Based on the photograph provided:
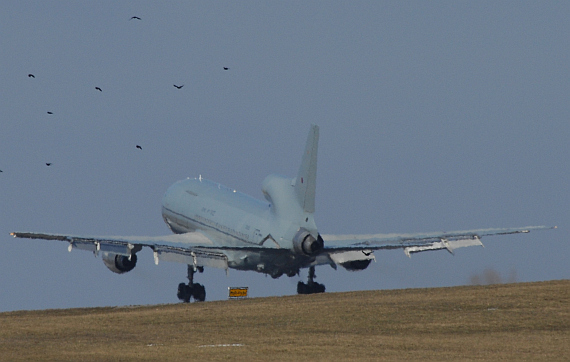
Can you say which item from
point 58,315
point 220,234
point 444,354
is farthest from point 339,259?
point 444,354

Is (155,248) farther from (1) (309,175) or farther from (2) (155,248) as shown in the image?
(1) (309,175)

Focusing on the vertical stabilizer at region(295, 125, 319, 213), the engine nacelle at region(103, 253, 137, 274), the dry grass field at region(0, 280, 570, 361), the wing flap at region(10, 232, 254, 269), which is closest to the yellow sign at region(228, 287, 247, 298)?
the wing flap at region(10, 232, 254, 269)

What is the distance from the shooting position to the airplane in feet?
218

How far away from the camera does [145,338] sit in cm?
4375

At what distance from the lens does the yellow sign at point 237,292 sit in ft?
242

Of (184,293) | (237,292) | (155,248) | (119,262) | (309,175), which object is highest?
(309,175)

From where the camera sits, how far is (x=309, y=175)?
66312 millimetres

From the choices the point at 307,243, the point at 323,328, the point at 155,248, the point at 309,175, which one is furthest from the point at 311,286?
the point at 323,328

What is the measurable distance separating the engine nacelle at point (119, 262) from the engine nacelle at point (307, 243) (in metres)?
12.0

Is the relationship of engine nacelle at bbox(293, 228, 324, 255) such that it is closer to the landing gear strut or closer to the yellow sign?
the landing gear strut

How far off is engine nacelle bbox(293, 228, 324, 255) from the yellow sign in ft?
30.0

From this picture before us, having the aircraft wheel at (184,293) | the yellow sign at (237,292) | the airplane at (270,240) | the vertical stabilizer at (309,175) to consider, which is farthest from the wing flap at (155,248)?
the vertical stabilizer at (309,175)

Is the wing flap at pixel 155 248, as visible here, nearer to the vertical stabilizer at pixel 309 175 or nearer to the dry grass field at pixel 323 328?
the dry grass field at pixel 323 328

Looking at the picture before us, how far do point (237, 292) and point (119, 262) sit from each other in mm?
8690
